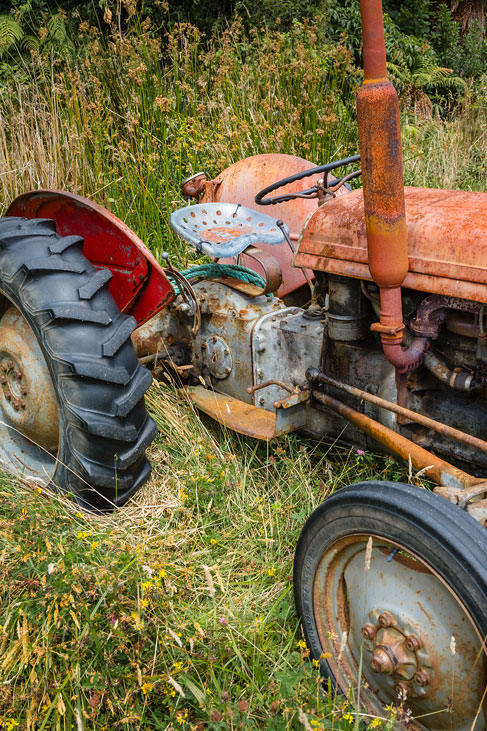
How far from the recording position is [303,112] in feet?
16.4

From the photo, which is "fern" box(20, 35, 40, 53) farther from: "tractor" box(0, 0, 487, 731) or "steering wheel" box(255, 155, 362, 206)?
"steering wheel" box(255, 155, 362, 206)

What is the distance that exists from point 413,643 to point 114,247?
168 cm

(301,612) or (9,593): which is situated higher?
(9,593)

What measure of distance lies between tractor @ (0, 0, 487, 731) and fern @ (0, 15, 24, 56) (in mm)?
3395

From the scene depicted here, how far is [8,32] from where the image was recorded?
590 cm

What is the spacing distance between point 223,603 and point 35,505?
2.32ft

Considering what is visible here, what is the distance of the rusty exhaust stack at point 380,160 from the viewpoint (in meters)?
1.66

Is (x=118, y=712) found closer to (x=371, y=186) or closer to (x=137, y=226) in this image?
(x=371, y=186)

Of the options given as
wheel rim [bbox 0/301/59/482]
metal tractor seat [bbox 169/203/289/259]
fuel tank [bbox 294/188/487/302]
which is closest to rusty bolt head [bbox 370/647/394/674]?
fuel tank [bbox 294/188/487/302]

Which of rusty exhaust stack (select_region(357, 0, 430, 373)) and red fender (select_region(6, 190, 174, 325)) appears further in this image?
red fender (select_region(6, 190, 174, 325))

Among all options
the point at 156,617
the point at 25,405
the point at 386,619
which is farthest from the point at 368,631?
the point at 25,405

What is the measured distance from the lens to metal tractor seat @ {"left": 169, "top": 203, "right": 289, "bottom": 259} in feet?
8.63

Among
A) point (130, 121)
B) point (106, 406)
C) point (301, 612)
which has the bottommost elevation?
point (301, 612)

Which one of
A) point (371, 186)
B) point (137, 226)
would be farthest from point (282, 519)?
point (137, 226)
